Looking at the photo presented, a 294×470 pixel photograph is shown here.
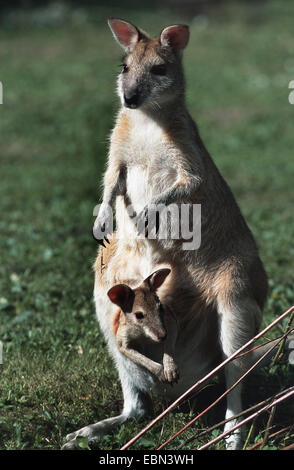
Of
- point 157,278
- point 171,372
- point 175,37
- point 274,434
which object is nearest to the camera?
point 274,434

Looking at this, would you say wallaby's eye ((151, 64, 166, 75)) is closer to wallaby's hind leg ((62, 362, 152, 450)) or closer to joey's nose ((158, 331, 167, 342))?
joey's nose ((158, 331, 167, 342))

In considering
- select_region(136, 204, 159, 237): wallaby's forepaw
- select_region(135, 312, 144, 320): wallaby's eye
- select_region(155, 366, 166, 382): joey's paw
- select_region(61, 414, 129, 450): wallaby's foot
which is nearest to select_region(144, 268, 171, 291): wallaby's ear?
select_region(135, 312, 144, 320): wallaby's eye

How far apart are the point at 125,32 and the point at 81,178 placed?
5171 mm

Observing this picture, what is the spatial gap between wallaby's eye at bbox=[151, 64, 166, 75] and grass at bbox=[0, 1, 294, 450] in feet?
2.75

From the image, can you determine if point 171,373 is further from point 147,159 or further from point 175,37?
point 175,37

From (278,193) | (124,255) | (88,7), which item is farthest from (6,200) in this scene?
(88,7)

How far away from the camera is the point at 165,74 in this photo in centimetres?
353

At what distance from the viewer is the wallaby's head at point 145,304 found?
3.23 meters

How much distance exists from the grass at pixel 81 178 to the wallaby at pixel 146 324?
1.19ft

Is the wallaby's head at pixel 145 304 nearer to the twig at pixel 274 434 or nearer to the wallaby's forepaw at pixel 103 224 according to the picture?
the wallaby's forepaw at pixel 103 224

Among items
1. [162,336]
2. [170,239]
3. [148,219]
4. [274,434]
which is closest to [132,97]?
[148,219]

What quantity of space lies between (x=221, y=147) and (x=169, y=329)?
7.19m

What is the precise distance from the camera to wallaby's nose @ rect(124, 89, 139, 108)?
339 centimetres

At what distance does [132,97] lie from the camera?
3389 millimetres
